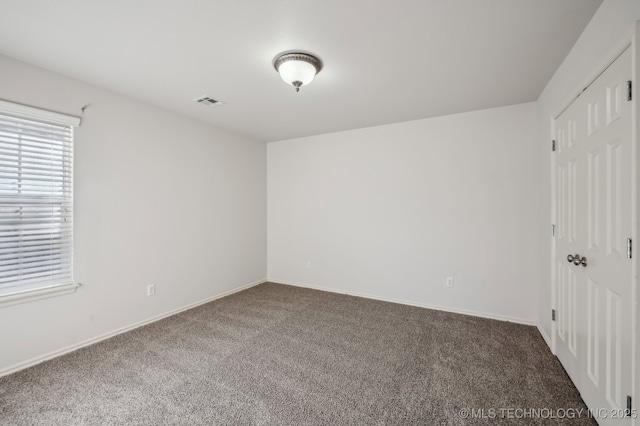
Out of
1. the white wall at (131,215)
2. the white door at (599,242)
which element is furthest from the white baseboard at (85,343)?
the white door at (599,242)

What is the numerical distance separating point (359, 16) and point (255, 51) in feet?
2.77

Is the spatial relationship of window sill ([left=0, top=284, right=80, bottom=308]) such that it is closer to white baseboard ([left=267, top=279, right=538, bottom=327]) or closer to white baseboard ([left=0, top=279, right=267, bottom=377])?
white baseboard ([left=0, top=279, right=267, bottom=377])

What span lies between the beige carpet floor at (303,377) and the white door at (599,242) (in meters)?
0.32

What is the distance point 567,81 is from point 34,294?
4713 millimetres

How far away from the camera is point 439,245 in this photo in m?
3.64

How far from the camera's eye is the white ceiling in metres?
1.68

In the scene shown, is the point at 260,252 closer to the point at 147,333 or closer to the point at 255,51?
the point at 147,333

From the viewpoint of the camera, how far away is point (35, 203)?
2.34 m

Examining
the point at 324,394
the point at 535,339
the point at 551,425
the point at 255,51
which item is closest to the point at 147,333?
the point at 324,394

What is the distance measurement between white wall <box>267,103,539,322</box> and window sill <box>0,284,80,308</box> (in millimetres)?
2923

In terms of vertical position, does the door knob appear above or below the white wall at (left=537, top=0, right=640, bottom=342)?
below

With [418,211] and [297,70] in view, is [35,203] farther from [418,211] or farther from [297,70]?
[418,211]

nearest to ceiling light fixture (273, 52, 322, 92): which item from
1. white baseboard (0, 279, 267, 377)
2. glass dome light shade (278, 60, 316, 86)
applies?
glass dome light shade (278, 60, 316, 86)

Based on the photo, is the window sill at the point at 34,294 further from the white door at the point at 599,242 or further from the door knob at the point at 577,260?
the door knob at the point at 577,260
